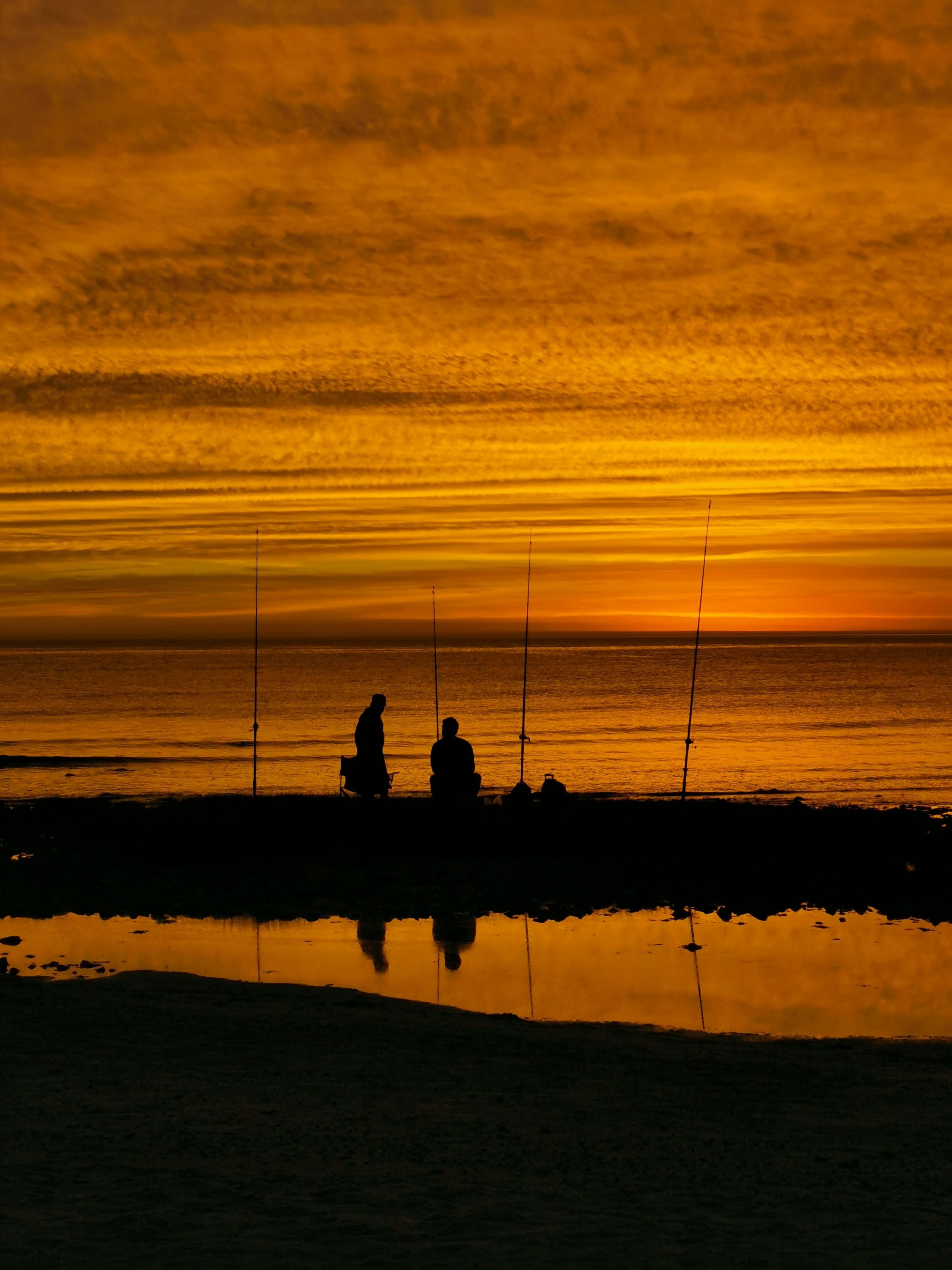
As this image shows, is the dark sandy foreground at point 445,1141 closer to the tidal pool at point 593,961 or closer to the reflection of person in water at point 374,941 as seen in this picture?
the tidal pool at point 593,961

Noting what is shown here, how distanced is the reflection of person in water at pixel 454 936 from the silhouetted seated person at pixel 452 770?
3.07 metres

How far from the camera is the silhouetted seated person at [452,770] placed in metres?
15.6

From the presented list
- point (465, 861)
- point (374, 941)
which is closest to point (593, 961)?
point (374, 941)

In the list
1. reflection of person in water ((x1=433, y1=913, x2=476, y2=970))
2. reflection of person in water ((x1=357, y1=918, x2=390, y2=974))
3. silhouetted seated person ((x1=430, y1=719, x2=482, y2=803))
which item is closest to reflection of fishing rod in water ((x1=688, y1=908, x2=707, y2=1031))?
reflection of person in water ((x1=433, y1=913, x2=476, y2=970))

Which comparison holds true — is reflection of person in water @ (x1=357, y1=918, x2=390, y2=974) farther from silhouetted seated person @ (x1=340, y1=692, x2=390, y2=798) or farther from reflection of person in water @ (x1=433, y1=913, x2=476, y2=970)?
silhouetted seated person @ (x1=340, y1=692, x2=390, y2=798)

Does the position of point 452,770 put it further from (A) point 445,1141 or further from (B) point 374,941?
(A) point 445,1141

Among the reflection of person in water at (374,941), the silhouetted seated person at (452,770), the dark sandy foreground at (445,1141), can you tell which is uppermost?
the silhouetted seated person at (452,770)

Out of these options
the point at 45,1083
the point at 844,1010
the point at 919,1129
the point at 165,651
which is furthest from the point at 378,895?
the point at 165,651

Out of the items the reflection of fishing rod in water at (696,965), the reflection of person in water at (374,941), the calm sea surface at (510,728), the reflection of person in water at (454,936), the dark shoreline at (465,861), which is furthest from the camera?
the calm sea surface at (510,728)

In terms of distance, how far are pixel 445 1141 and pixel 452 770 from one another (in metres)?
9.39

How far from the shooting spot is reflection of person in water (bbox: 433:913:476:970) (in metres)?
11.1

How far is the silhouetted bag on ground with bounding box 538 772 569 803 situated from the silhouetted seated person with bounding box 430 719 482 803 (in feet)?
5.08

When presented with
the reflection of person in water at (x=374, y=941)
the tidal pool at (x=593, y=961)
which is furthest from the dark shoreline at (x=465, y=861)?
the tidal pool at (x=593, y=961)

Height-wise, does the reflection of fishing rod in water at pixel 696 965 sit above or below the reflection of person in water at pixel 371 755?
below
